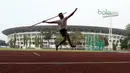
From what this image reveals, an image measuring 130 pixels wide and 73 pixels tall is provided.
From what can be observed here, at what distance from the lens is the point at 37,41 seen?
340ft

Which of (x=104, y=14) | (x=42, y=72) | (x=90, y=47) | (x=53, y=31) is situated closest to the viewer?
(x=42, y=72)

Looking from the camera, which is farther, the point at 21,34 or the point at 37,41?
the point at 21,34

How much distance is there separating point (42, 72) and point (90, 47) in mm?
63897

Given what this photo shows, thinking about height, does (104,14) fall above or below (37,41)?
above

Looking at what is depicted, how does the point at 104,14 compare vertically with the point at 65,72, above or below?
above

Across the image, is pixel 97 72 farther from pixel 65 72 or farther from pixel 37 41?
pixel 37 41

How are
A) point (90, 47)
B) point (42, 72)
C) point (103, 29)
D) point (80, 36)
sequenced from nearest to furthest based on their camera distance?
point (42, 72) < point (90, 47) < point (80, 36) < point (103, 29)

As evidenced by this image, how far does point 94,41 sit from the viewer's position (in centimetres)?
6856

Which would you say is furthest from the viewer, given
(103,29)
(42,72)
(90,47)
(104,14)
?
(103,29)

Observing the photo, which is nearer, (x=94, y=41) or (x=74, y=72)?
(x=74, y=72)

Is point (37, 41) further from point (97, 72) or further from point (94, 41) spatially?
point (97, 72)

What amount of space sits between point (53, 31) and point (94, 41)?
4909cm

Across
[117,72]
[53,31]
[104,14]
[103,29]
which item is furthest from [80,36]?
[117,72]

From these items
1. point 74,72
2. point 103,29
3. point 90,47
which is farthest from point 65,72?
point 103,29
